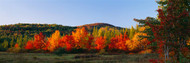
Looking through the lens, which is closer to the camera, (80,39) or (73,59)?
(73,59)

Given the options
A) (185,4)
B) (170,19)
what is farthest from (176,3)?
(185,4)

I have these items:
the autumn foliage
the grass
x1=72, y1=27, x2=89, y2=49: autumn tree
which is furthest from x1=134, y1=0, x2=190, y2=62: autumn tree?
x1=72, y1=27, x2=89, y2=49: autumn tree

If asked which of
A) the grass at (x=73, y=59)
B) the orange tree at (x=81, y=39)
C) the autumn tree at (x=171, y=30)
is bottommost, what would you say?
the grass at (x=73, y=59)

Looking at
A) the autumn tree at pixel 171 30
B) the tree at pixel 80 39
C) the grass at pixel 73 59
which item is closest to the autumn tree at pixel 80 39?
the tree at pixel 80 39

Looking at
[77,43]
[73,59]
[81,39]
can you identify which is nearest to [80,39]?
[81,39]

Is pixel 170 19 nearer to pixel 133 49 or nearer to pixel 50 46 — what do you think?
pixel 133 49

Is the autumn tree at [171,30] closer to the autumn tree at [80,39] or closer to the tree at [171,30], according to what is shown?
the tree at [171,30]

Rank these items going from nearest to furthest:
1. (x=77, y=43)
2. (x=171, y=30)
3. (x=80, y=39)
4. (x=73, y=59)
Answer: (x=171, y=30) < (x=73, y=59) < (x=77, y=43) < (x=80, y=39)

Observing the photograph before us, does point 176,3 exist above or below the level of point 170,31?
above

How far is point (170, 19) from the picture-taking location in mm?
14164

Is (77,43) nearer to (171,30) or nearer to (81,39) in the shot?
(81,39)

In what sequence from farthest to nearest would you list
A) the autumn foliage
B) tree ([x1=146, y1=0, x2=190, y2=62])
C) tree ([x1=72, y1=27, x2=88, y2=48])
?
tree ([x1=72, y1=27, x2=88, y2=48])
the autumn foliage
tree ([x1=146, y1=0, x2=190, y2=62])

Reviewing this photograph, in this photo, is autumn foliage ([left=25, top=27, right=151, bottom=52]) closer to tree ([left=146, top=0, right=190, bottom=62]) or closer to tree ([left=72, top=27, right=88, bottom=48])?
tree ([left=72, top=27, right=88, bottom=48])

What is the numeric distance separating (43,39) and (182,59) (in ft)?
209
